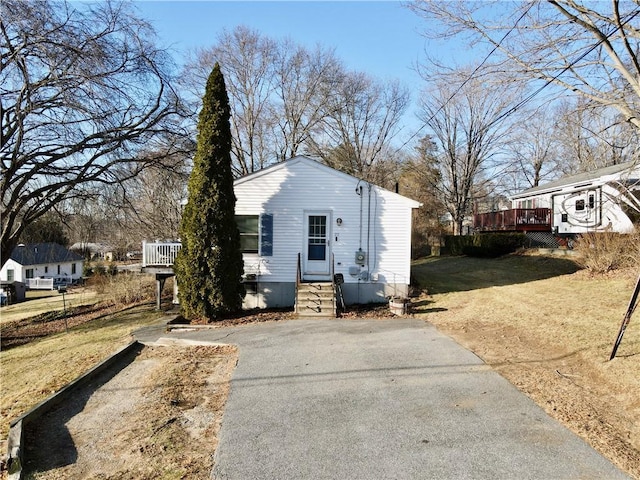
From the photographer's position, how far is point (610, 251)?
12.3 metres

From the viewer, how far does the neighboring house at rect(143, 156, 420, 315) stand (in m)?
12.0

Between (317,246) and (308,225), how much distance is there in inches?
27.2

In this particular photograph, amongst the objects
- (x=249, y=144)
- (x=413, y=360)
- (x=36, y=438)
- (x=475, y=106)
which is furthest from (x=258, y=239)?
(x=475, y=106)

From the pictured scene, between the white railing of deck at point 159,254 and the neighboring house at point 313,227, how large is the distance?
17 centimetres

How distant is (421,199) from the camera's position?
3041 centimetres

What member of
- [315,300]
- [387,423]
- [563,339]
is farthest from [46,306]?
[563,339]

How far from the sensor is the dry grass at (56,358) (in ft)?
20.5

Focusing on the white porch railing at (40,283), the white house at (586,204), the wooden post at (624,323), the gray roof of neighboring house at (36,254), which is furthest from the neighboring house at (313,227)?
the gray roof of neighboring house at (36,254)

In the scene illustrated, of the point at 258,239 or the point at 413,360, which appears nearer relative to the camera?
→ the point at 413,360

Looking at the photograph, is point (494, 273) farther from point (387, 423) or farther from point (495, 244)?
point (387, 423)

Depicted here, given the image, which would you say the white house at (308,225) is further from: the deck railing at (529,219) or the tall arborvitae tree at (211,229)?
the deck railing at (529,219)

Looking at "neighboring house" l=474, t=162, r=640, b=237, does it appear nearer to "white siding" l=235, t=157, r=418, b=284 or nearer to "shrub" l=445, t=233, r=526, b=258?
"shrub" l=445, t=233, r=526, b=258

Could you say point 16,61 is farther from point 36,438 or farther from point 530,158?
point 530,158

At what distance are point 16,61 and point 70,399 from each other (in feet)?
25.5
